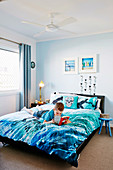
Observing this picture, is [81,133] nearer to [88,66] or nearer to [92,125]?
[92,125]

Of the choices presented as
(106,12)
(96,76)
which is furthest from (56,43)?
(106,12)

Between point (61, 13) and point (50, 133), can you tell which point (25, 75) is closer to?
point (61, 13)

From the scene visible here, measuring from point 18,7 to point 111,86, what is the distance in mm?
2920

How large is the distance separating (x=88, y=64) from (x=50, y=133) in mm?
2688

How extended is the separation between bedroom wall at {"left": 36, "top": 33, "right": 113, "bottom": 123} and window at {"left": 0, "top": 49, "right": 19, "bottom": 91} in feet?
2.82

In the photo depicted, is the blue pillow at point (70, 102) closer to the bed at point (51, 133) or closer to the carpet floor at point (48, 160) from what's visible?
the bed at point (51, 133)

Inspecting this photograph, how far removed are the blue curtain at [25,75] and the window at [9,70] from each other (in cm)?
21

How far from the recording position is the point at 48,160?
2.35 metres

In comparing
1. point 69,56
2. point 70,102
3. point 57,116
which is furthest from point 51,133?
point 69,56

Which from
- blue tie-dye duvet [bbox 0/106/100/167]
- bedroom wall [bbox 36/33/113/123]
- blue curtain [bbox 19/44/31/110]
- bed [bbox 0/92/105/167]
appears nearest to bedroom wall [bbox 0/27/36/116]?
blue curtain [bbox 19/44/31/110]

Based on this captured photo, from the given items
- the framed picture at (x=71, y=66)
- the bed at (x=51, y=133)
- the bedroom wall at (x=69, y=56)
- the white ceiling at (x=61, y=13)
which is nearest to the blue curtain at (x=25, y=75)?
the bedroom wall at (x=69, y=56)

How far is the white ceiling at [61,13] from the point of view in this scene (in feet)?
8.57

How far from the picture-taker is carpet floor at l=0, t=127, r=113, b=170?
2.18m

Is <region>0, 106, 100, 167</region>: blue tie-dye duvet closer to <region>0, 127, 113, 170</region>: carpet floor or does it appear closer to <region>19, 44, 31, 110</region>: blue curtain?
<region>0, 127, 113, 170</region>: carpet floor
